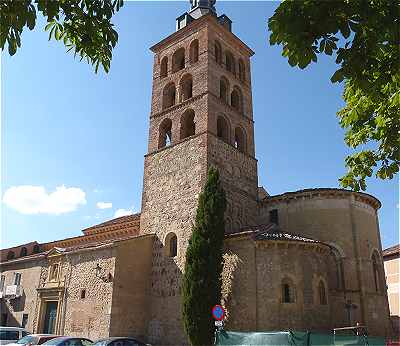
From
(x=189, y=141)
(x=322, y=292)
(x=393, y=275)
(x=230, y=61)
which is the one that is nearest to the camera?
(x=322, y=292)

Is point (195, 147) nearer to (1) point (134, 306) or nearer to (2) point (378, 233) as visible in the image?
(1) point (134, 306)

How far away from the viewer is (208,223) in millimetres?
19328

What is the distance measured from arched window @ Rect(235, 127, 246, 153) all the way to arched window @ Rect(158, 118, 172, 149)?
14.7 ft

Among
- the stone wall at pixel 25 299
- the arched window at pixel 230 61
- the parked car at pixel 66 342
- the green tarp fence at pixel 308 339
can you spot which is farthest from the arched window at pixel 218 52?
the parked car at pixel 66 342

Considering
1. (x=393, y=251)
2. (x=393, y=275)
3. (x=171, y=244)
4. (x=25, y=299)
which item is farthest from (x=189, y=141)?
(x=393, y=275)

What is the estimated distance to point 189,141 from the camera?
936 inches

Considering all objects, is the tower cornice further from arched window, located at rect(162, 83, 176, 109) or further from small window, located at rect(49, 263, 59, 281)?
small window, located at rect(49, 263, 59, 281)

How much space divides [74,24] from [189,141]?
18820 millimetres

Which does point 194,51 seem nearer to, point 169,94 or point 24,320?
point 169,94

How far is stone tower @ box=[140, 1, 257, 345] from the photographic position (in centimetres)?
2159

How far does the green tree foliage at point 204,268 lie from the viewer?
1769 cm

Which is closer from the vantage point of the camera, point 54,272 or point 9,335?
point 9,335

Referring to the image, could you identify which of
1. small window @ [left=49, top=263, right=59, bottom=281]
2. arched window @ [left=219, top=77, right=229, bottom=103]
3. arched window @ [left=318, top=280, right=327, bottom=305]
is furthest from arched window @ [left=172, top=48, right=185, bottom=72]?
arched window @ [left=318, top=280, right=327, bottom=305]

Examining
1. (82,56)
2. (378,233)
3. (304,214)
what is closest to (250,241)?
(304,214)
